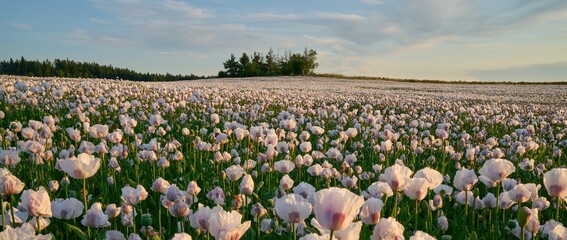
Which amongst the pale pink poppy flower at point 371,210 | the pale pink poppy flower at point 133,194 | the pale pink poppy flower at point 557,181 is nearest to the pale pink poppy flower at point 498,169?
the pale pink poppy flower at point 557,181

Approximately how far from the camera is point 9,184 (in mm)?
2523

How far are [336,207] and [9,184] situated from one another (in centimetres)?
185

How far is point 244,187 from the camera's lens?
320 cm

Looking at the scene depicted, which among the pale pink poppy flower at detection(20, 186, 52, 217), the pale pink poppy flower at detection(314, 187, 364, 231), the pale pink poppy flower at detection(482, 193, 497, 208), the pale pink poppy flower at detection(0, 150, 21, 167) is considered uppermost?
the pale pink poppy flower at detection(314, 187, 364, 231)

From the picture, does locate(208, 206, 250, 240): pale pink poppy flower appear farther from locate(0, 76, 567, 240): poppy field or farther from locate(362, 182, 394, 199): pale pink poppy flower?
locate(362, 182, 394, 199): pale pink poppy flower

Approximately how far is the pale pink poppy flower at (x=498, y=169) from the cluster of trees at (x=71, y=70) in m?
98.0

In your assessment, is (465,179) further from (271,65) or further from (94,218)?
(271,65)

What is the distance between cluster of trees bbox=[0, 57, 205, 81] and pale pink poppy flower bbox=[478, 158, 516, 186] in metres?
98.0

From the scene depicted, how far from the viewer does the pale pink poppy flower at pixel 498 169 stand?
3.11 m

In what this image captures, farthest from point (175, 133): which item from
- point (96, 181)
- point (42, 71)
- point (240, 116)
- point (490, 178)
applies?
point (42, 71)

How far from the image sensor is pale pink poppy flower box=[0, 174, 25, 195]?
2506mm

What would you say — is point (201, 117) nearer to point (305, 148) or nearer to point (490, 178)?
point (305, 148)

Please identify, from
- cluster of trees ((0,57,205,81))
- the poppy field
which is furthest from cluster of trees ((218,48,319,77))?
the poppy field

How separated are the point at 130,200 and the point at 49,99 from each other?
9264 millimetres
